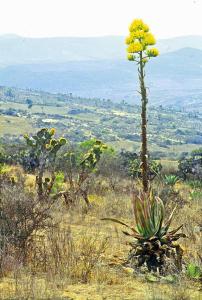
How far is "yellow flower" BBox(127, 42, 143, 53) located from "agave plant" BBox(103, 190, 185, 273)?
238 centimetres

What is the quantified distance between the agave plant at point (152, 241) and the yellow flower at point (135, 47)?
238cm

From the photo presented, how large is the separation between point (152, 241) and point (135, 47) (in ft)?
10.3

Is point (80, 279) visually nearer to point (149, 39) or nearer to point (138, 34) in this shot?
point (149, 39)

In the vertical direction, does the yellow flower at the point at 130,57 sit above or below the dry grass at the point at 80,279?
above

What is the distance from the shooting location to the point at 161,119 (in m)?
178

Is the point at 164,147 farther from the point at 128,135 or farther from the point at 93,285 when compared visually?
the point at 93,285

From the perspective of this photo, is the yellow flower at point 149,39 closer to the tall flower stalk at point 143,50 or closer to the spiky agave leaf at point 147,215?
the tall flower stalk at point 143,50

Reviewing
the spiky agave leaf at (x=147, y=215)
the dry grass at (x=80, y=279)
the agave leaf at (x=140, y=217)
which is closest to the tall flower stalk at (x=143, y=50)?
the spiky agave leaf at (x=147, y=215)

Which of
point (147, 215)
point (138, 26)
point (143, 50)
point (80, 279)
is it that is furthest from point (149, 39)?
point (80, 279)

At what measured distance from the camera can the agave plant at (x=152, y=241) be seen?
6.39 metres

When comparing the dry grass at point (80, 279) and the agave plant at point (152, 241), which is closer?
the dry grass at point (80, 279)

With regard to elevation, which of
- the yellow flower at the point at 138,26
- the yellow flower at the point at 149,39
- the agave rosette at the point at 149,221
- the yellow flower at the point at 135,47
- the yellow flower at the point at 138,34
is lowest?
the agave rosette at the point at 149,221

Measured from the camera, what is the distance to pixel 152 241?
668 cm

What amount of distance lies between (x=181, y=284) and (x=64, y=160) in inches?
623
